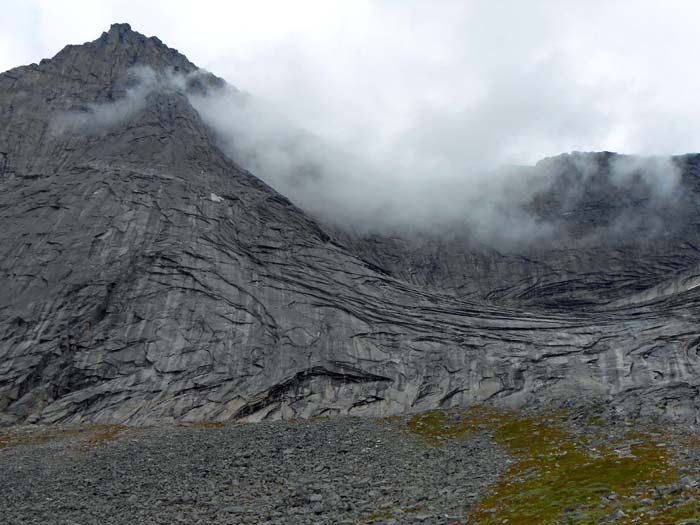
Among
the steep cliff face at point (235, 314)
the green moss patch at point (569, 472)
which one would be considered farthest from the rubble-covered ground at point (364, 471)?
the steep cliff face at point (235, 314)

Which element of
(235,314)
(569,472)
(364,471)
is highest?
(235,314)

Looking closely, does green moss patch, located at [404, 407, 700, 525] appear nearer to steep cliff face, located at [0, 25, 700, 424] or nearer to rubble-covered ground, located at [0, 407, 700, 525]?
rubble-covered ground, located at [0, 407, 700, 525]

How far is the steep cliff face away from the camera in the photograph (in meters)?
67.7

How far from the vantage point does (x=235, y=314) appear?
7712 cm

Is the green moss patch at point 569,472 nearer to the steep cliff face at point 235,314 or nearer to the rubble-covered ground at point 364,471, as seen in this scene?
the rubble-covered ground at point 364,471

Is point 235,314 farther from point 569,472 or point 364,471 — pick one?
point 569,472

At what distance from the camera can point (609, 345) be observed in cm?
7325

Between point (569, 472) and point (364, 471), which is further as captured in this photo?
point (364, 471)

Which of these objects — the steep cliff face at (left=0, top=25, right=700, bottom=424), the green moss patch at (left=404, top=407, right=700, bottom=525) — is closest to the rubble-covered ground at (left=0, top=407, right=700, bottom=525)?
the green moss patch at (left=404, top=407, right=700, bottom=525)

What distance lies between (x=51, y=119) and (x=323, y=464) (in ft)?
257

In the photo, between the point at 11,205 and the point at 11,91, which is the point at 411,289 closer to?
the point at 11,205

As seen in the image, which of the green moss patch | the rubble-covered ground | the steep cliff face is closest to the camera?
the green moss patch

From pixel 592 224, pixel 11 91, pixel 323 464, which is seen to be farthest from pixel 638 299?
pixel 11 91

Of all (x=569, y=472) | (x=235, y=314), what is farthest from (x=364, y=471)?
(x=235, y=314)
